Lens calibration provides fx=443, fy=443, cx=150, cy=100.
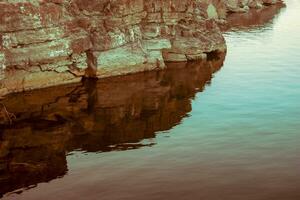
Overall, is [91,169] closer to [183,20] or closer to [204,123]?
[204,123]

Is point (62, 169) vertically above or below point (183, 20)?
below

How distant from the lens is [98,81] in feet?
154

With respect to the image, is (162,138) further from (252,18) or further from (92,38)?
(252,18)

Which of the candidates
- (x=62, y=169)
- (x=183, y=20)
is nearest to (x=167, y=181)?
(x=62, y=169)

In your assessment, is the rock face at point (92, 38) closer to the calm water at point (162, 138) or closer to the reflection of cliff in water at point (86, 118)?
the reflection of cliff in water at point (86, 118)

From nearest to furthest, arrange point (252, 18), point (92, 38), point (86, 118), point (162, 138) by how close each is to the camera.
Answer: point (162, 138)
point (86, 118)
point (92, 38)
point (252, 18)

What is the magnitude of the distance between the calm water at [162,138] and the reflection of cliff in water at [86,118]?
0.08m

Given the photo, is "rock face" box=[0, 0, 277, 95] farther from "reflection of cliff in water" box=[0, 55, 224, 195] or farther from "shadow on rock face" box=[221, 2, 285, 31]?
"shadow on rock face" box=[221, 2, 285, 31]

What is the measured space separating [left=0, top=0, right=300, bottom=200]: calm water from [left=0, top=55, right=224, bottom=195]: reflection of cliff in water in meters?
0.08

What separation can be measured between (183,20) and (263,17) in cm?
Answer: 4788

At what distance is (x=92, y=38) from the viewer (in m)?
47.0

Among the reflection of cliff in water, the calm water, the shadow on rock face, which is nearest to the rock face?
the reflection of cliff in water

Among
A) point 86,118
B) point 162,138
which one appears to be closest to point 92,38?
point 86,118

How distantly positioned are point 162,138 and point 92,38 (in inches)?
739
